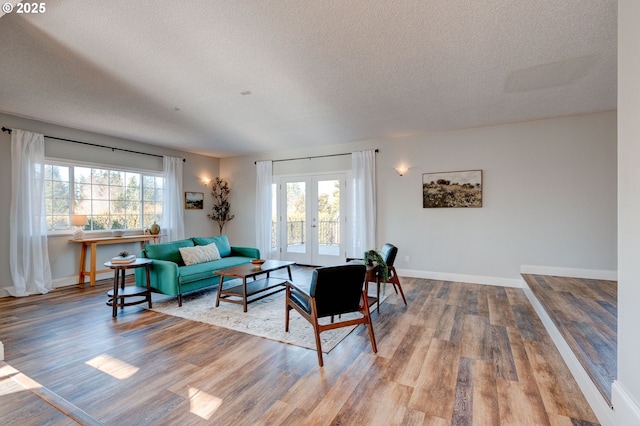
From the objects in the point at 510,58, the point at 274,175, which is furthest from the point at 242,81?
the point at 274,175

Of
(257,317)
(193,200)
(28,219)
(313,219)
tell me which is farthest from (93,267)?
(313,219)

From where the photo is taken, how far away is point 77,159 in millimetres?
5234

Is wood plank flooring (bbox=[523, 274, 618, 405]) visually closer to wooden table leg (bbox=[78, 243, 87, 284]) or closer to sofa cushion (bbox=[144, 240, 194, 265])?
sofa cushion (bbox=[144, 240, 194, 265])

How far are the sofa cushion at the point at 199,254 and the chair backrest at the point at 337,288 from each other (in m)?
2.68

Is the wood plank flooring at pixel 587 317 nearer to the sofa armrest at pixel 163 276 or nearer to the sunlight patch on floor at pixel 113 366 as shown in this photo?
the sunlight patch on floor at pixel 113 366

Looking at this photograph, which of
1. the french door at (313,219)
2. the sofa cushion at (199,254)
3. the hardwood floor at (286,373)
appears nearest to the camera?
the hardwood floor at (286,373)

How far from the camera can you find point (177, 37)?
2553 millimetres

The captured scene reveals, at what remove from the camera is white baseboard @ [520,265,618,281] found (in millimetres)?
4395

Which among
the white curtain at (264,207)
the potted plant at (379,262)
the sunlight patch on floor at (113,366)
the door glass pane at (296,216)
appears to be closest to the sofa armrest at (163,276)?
the sunlight patch on floor at (113,366)

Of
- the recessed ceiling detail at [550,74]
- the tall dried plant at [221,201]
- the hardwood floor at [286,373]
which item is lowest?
the hardwood floor at [286,373]

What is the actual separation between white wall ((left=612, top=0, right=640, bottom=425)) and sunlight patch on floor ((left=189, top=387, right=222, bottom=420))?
235 centimetres

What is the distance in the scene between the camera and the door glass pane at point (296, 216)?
22.4 feet

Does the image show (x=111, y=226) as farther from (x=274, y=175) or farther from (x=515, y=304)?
(x=515, y=304)

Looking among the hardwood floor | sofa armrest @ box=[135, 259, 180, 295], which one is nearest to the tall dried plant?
sofa armrest @ box=[135, 259, 180, 295]
